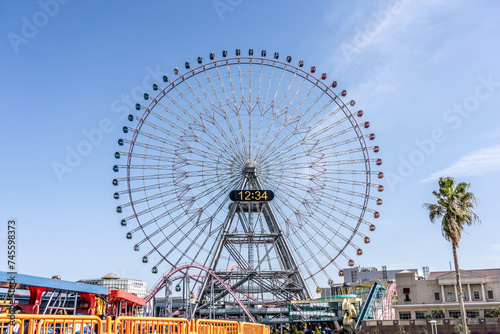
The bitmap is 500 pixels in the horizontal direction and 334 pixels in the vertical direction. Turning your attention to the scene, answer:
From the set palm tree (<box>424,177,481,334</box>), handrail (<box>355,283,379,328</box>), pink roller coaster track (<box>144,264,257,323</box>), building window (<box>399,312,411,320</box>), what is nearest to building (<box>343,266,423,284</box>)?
building window (<box>399,312,411,320</box>)

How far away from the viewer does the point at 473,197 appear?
34688 mm

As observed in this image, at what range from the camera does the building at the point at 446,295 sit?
53969 millimetres

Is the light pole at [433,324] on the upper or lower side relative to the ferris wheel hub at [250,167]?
lower

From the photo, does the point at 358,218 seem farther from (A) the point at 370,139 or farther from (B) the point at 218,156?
(B) the point at 218,156

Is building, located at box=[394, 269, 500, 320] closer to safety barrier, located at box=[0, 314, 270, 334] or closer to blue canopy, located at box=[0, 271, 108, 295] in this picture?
blue canopy, located at box=[0, 271, 108, 295]

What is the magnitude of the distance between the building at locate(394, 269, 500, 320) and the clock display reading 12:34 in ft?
64.0

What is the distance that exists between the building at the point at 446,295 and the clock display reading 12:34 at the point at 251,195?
64.0 feet

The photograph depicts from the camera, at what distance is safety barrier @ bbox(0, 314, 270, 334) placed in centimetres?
920

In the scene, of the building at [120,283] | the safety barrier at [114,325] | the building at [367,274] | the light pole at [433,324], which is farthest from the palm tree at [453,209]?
the building at [120,283]

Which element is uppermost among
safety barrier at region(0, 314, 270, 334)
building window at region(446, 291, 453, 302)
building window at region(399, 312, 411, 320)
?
building window at region(446, 291, 453, 302)

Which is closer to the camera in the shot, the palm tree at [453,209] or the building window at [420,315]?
the palm tree at [453,209]

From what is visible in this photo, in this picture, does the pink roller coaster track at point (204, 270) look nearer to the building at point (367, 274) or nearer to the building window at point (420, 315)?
the building window at point (420, 315)

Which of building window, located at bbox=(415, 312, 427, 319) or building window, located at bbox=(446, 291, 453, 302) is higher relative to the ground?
building window, located at bbox=(446, 291, 453, 302)

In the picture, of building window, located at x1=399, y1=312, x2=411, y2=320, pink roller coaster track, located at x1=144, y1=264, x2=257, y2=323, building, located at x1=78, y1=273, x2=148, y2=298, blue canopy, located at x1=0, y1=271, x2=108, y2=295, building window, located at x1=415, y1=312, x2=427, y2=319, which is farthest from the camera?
building, located at x1=78, y1=273, x2=148, y2=298
